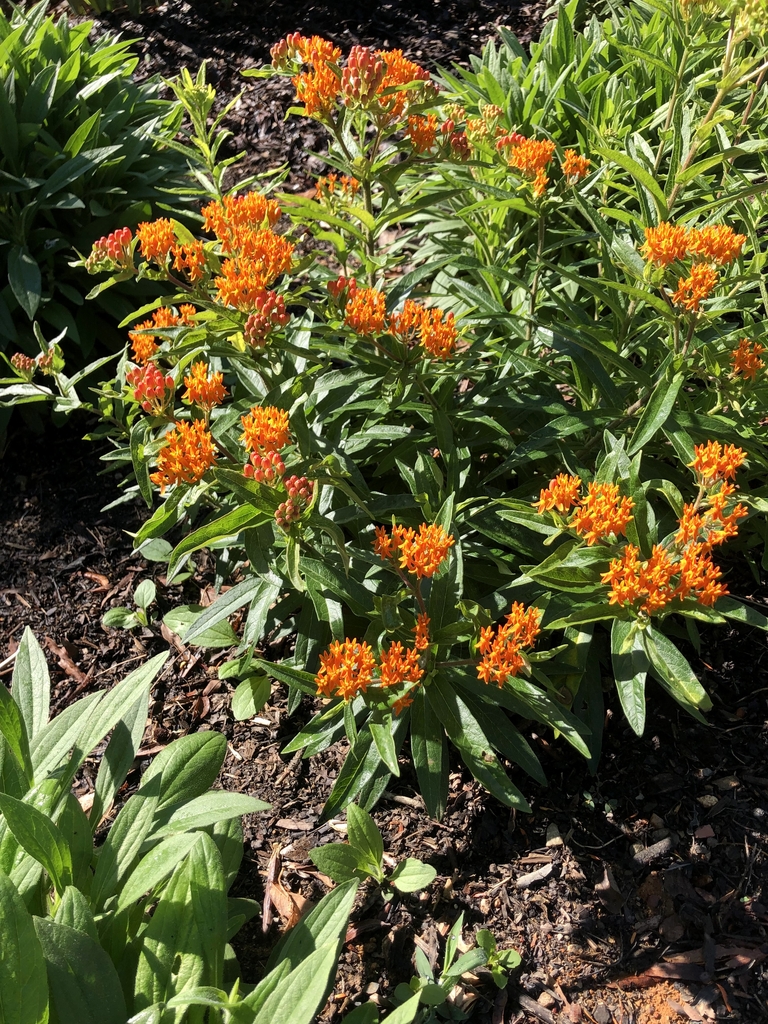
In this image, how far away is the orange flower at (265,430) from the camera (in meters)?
→ 2.06

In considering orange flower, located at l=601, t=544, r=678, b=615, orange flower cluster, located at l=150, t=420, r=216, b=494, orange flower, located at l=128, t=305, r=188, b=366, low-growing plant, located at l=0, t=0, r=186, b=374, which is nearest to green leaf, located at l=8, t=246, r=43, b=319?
low-growing plant, located at l=0, t=0, r=186, b=374

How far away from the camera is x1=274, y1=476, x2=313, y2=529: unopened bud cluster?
6.59 ft

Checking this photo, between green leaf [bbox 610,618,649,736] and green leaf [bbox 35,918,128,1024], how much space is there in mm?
1447

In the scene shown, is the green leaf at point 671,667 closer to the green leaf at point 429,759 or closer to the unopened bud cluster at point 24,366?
the green leaf at point 429,759

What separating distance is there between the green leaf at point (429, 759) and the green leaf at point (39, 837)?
0.98 metres

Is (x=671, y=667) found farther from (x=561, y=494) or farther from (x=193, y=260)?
(x=193, y=260)

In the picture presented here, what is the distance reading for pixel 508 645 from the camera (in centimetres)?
199

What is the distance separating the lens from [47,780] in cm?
231

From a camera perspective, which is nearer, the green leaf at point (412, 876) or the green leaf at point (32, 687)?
the green leaf at point (412, 876)

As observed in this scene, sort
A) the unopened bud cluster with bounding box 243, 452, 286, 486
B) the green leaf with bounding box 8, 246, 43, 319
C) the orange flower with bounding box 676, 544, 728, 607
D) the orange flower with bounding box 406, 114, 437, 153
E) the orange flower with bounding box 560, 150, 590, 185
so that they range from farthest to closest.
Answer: the green leaf with bounding box 8, 246, 43, 319 → the orange flower with bounding box 560, 150, 590, 185 → the orange flower with bounding box 406, 114, 437, 153 → the unopened bud cluster with bounding box 243, 452, 286, 486 → the orange flower with bounding box 676, 544, 728, 607

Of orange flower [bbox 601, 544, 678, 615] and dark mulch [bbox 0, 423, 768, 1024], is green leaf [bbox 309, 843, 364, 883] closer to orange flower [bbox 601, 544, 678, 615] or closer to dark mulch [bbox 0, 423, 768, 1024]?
dark mulch [bbox 0, 423, 768, 1024]

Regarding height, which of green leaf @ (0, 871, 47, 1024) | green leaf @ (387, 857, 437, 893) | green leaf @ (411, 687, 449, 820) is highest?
green leaf @ (0, 871, 47, 1024)

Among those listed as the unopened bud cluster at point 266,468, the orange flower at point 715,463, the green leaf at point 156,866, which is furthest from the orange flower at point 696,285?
the green leaf at point 156,866

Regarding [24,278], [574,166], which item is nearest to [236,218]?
[574,166]
